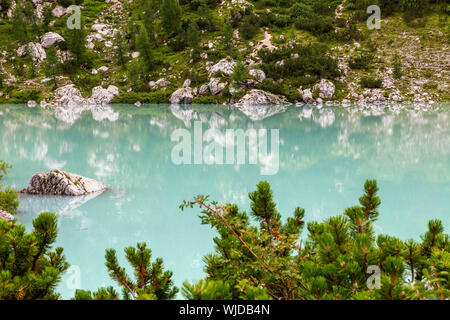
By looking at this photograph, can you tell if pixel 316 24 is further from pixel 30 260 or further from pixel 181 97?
pixel 30 260

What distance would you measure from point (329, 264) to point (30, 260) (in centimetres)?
228

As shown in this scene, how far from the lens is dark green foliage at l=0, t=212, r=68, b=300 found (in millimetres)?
2133

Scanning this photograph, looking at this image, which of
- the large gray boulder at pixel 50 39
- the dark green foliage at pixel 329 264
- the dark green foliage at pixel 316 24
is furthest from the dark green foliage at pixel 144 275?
the large gray boulder at pixel 50 39

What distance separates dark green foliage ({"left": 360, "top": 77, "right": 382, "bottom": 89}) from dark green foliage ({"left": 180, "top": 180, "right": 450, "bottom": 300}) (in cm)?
7014

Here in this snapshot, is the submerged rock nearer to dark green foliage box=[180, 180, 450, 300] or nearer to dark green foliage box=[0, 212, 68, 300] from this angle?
dark green foliage box=[180, 180, 450, 300]

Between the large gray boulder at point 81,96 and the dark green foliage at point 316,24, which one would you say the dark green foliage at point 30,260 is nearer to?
the large gray boulder at point 81,96

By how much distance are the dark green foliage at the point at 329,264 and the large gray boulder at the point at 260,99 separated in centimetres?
6163

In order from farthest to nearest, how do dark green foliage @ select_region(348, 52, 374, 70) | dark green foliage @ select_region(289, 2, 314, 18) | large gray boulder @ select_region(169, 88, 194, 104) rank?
dark green foliage @ select_region(289, 2, 314, 18) < dark green foliage @ select_region(348, 52, 374, 70) < large gray boulder @ select_region(169, 88, 194, 104)

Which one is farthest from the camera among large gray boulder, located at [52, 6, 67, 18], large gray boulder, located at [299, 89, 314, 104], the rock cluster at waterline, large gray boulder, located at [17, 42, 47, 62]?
large gray boulder, located at [52, 6, 67, 18]

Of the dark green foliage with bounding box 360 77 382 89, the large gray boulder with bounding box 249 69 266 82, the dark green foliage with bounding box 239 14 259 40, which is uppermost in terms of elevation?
the dark green foliage with bounding box 239 14 259 40

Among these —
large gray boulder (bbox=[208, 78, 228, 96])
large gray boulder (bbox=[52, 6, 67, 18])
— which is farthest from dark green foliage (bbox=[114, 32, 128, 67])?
large gray boulder (bbox=[52, 6, 67, 18])

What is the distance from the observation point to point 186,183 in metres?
12.8

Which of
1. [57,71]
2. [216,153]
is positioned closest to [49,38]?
[57,71]
